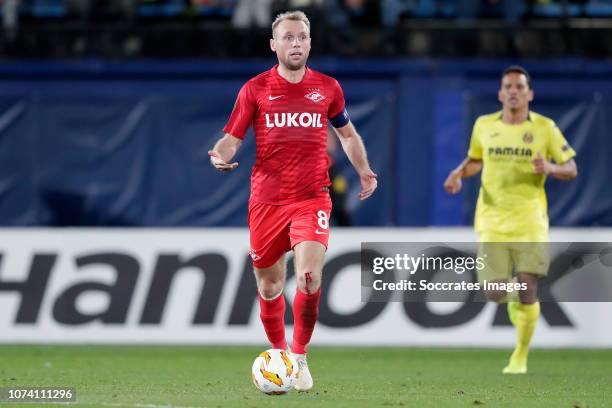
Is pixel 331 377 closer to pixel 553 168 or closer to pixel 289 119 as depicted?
pixel 553 168

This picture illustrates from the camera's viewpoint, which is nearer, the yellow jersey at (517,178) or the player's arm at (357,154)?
the player's arm at (357,154)

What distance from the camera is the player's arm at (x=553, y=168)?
10.1 metres

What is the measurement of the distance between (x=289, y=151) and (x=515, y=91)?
2.80m

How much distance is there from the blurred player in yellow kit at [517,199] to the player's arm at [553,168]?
34 mm

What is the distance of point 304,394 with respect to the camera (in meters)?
8.40

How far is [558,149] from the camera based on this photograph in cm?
1057

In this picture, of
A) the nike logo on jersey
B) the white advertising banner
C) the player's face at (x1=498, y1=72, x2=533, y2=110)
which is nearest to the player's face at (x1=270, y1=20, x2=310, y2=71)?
the nike logo on jersey

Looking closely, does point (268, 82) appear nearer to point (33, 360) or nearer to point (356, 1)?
point (33, 360)

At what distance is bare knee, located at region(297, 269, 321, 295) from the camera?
821 cm

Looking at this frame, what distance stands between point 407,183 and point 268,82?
922 cm

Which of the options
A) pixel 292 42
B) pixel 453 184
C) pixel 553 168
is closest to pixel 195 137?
pixel 453 184

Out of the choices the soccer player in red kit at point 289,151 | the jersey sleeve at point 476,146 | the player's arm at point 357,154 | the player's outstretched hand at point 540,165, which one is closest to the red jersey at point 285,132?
the soccer player in red kit at point 289,151

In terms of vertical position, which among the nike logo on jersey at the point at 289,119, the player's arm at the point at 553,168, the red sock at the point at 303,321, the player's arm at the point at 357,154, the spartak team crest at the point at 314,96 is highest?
the spartak team crest at the point at 314,96

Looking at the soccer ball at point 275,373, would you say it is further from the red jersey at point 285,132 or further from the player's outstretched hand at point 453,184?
the player's outstretched hand at point 453,184
